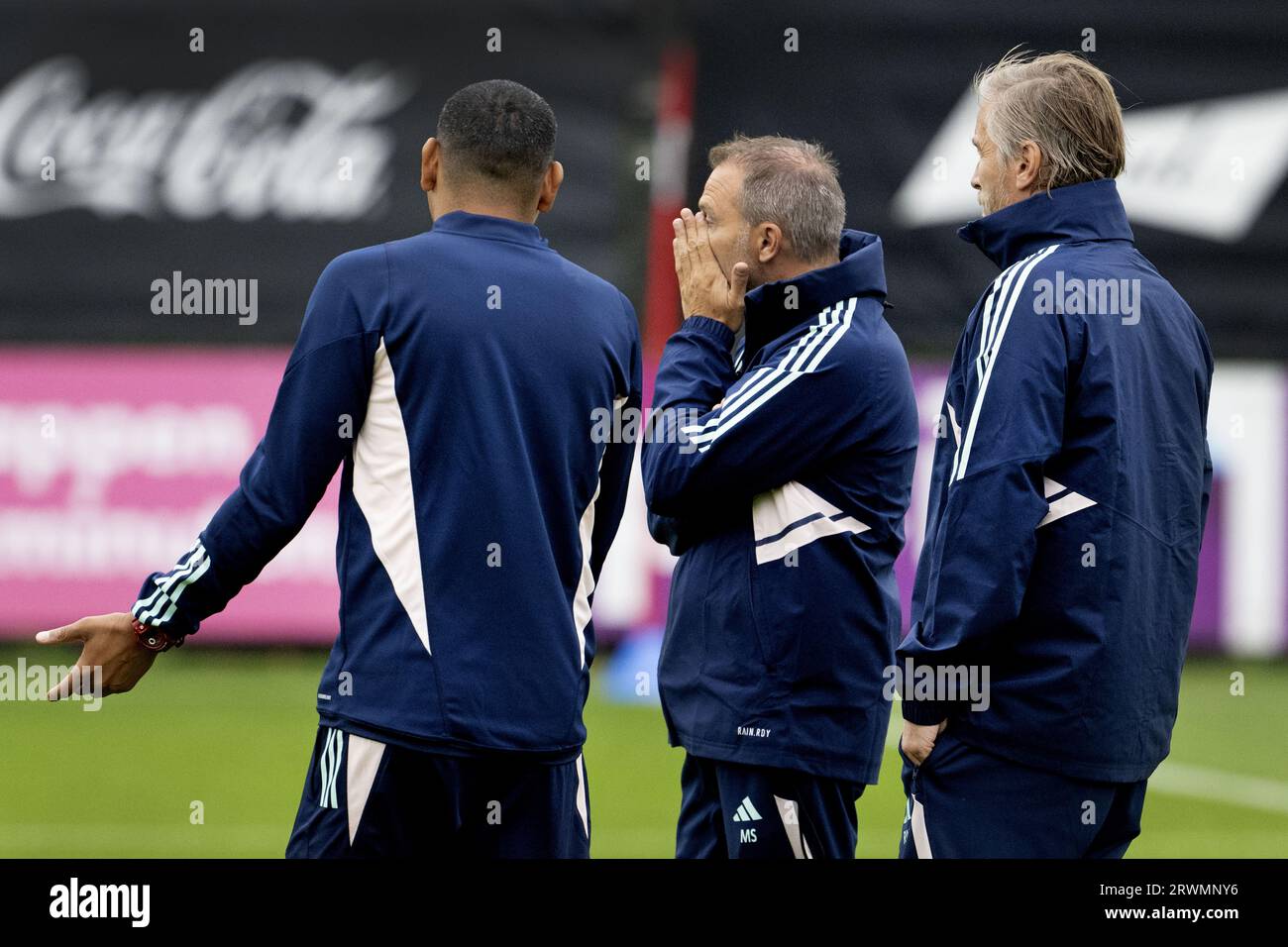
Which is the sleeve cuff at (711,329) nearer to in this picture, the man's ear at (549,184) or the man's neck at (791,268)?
the man's neck at (791,268)

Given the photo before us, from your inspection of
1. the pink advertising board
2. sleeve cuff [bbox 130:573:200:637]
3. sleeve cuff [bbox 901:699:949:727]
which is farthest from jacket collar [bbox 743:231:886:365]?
the pink advertising board

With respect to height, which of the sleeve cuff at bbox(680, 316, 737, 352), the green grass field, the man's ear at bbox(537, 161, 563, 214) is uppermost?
the man's ear at bbox(537, 161, 563, 214)

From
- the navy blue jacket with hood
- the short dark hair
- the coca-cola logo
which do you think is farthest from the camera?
the coca-cola logo

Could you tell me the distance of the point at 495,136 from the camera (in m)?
3.12

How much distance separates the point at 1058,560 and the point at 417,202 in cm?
765

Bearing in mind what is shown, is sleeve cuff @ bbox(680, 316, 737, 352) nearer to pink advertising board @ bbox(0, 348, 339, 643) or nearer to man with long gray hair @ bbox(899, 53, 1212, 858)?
man with long gray hair @ bbox(899, 53, 1212, 858)

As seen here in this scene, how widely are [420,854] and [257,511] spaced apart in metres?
0.70

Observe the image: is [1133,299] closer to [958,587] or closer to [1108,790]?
[958,587]

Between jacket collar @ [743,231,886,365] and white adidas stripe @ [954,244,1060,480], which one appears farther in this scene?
jacket collar @ [743,231,886,365]

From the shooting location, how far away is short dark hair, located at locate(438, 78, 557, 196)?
10.2 ft

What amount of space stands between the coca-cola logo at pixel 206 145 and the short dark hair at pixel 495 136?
A: 716cm

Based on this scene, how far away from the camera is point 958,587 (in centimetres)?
289

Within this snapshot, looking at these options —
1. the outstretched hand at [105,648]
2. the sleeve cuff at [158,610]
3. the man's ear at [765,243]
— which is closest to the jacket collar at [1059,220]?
the man's ear at [765,243]

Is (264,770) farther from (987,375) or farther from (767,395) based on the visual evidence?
(987,375)
